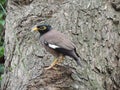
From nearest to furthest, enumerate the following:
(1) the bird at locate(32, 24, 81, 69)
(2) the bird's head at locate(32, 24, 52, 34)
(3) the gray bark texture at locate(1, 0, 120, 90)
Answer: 1. (1) the bird at locate(32, 24, 81, 69)
2. (3) the gray bark texture at locate(1, 0, 120, 90)
3. (2) the bird's head at locate(32, 24, 52, 34)

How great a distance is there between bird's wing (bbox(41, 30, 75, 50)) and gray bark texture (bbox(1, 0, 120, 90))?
28cm

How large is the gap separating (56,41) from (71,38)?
0.58m

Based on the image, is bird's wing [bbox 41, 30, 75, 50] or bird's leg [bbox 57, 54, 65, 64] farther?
bird's leg [bbox 57, 54, 65, 64]

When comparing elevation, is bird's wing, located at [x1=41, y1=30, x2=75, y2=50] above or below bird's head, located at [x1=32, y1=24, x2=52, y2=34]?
below

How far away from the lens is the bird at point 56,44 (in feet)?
15.4

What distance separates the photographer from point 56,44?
4762mm

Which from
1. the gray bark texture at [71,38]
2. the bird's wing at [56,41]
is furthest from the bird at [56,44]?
the gray bark texture at [71,38]

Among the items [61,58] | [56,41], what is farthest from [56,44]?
[61,58]

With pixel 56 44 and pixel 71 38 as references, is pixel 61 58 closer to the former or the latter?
pixel 56 44

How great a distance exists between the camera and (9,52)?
5.63 m

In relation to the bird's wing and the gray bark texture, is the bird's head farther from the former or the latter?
the gray bark texture

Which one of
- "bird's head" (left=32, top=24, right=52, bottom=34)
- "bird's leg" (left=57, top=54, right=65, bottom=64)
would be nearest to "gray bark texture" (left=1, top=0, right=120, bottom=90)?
"bird's leg" (left=57, top=54, right=65, bottom=64)

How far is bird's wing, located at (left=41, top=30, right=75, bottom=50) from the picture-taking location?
15.5 ft

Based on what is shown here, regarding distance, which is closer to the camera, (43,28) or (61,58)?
(61,58)
